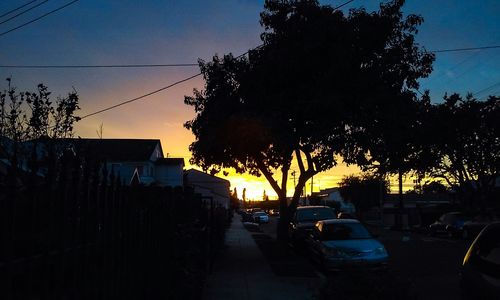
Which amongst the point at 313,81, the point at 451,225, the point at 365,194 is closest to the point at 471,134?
the point at 451,225

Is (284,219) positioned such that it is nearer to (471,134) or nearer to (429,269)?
(429,269)

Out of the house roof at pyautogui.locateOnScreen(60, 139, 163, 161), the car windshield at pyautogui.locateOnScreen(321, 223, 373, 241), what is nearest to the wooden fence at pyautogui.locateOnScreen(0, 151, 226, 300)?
the car windshield at pyautogui.locateOnScreen(321, 223, 373, 241)

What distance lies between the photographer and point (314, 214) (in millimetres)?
23266

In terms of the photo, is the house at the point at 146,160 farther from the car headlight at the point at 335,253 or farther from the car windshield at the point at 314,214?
the car headlight at the point at 335,253

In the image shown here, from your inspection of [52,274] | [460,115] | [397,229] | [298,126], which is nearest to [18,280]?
[52,274]

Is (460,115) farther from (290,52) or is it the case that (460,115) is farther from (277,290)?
(277,290)

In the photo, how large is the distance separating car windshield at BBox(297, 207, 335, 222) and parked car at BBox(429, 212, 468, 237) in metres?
13.2

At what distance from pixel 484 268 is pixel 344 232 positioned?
34.0 ft

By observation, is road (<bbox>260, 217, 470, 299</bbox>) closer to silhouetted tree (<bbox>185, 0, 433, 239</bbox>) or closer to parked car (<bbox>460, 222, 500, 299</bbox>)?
parked car (<bbox>460, 222, 500, 299</bbox>)

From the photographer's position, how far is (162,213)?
830cm

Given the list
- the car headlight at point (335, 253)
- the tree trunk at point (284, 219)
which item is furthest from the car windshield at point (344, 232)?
the tree trunk at point (284, 219)

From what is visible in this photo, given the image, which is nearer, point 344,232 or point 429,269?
point 429,269

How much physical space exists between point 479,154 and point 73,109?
27.6 m

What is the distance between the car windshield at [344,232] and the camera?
647 inches
